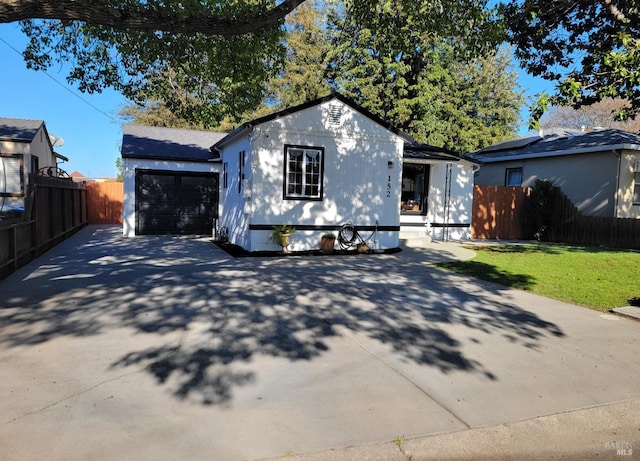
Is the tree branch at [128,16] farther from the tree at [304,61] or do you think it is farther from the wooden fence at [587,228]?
the tree at [304,61]

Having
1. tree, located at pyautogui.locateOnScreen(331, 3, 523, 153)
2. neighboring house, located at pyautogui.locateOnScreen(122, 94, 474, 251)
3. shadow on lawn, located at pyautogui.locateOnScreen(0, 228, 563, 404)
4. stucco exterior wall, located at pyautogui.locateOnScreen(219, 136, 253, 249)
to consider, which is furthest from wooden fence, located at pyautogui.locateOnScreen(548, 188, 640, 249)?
stucco exterior wall, located at pyautogui.locateOnScreen(219, 136, 253, 249)

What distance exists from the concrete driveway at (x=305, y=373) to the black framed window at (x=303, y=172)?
15.5 ft

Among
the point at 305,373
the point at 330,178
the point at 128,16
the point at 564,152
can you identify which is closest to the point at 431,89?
the point at 564,152

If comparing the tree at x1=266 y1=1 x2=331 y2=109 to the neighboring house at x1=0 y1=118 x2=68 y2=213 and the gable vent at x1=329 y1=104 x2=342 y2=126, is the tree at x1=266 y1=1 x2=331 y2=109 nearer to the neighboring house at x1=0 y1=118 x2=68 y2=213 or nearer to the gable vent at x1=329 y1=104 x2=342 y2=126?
the neighboring house at x1=0 y1=118 x2=68 y2=213

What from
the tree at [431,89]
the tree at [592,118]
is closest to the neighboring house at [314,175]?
the tree at [431,89]

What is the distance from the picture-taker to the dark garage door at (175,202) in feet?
54.3

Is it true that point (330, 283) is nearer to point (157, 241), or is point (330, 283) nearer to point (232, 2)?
point (232, 2)

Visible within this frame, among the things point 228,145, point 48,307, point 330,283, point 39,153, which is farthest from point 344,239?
point 39,153

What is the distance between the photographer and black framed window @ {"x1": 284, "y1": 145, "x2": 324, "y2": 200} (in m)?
12.0

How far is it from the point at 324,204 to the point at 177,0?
20.8 ft

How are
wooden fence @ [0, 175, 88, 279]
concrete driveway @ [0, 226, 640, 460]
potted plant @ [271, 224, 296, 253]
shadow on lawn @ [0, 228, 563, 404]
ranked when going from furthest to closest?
potted plant @ [271, 224, 296, 253] → wooden fence @ [0, 175, 88, 279] → shadow on lawn @ [0, 228, 563, 404] → concrete driveway @ [0, 226, 640, 460]

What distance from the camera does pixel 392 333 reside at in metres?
5.43

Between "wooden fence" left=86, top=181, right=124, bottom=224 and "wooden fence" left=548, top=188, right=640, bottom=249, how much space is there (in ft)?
68.9

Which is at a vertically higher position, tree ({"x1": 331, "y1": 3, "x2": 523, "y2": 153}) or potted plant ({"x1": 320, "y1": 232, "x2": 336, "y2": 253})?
tree ({"x1": 331, "y1": 3, "x2": 523, "y2": 153})
